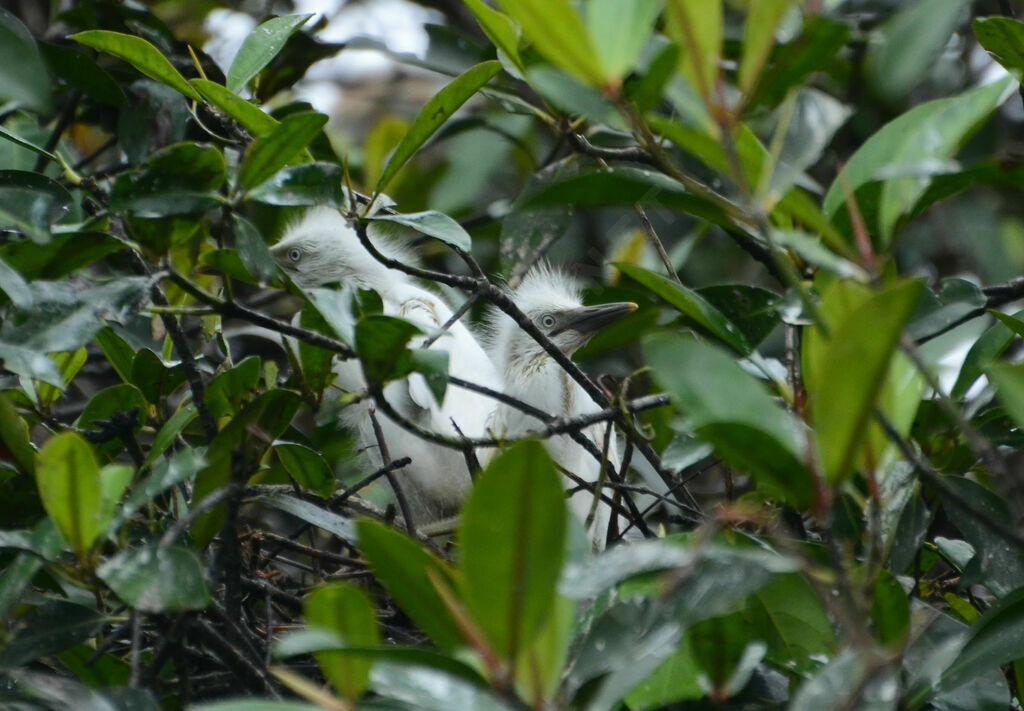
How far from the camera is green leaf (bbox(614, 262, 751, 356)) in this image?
46.5 inches

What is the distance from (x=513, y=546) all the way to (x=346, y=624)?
0.18 metres

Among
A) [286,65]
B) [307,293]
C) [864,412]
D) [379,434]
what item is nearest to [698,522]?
[379,434]

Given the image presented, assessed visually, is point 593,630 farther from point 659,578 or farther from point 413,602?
point 413,602

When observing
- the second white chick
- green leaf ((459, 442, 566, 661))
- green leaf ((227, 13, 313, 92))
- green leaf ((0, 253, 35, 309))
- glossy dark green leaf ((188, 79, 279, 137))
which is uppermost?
green leaf ((227, 13, 313, 92))

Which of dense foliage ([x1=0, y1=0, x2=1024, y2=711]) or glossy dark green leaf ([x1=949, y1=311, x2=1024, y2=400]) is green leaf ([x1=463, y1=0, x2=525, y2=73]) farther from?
glossy dark green leaf ([x1=949, y1=311, x2=1024, y2=400])

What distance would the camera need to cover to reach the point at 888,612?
1062 millimetres

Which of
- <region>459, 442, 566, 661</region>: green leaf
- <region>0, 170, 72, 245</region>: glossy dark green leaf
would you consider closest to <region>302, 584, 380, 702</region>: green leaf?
<region>459, 442, 566, 661</region>: green leaf

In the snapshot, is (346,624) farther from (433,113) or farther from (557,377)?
(557,377)

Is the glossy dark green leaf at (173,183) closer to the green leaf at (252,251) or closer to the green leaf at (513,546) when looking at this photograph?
the green leaf at (252,251)

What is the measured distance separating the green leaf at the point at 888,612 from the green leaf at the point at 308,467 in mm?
835

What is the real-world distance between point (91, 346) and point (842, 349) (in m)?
1.98

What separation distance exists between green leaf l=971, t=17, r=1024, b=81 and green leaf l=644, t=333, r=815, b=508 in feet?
2.50


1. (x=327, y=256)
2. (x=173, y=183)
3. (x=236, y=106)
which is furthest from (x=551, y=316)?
(x=173, y=183)

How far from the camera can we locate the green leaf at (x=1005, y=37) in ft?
4.41
